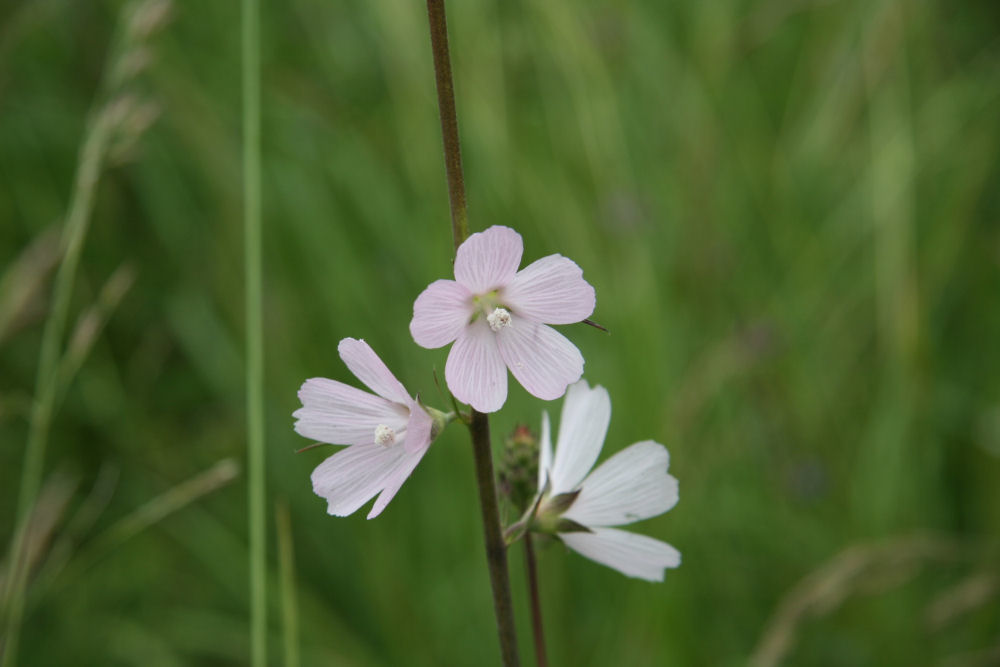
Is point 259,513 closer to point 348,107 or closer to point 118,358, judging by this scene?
point 118,358

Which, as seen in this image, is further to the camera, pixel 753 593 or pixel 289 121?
pixel 289 121

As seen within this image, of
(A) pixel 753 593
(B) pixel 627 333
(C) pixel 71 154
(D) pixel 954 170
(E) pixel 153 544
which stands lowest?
(A) pixel 753 593

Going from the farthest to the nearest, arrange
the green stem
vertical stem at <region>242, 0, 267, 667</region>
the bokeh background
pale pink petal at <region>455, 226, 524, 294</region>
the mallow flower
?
the bokeh background → the green stem → vertical stem at <region>242, 0, 267, 667</region> → the mallow flower → pale pink petal at <region>455, 226, 524, 294</region>

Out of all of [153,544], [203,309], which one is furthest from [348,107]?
[153,544]

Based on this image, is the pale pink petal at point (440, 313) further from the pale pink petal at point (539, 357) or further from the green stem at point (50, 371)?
the green stem at point (50, 371)

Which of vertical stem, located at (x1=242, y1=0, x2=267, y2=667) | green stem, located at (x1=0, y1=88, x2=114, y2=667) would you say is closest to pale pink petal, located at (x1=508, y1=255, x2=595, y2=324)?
vertical stem, located at (x1=242, y1=0, x2=267, y2=667)

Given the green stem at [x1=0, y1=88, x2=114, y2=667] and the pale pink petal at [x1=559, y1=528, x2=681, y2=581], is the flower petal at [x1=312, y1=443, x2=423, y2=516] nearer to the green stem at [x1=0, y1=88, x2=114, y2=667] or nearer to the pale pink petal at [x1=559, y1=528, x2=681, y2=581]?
the pale pink petal at [x1=559, y1=528, x2=681, y2=581]

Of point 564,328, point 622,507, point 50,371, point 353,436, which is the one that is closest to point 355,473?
point 353,436
